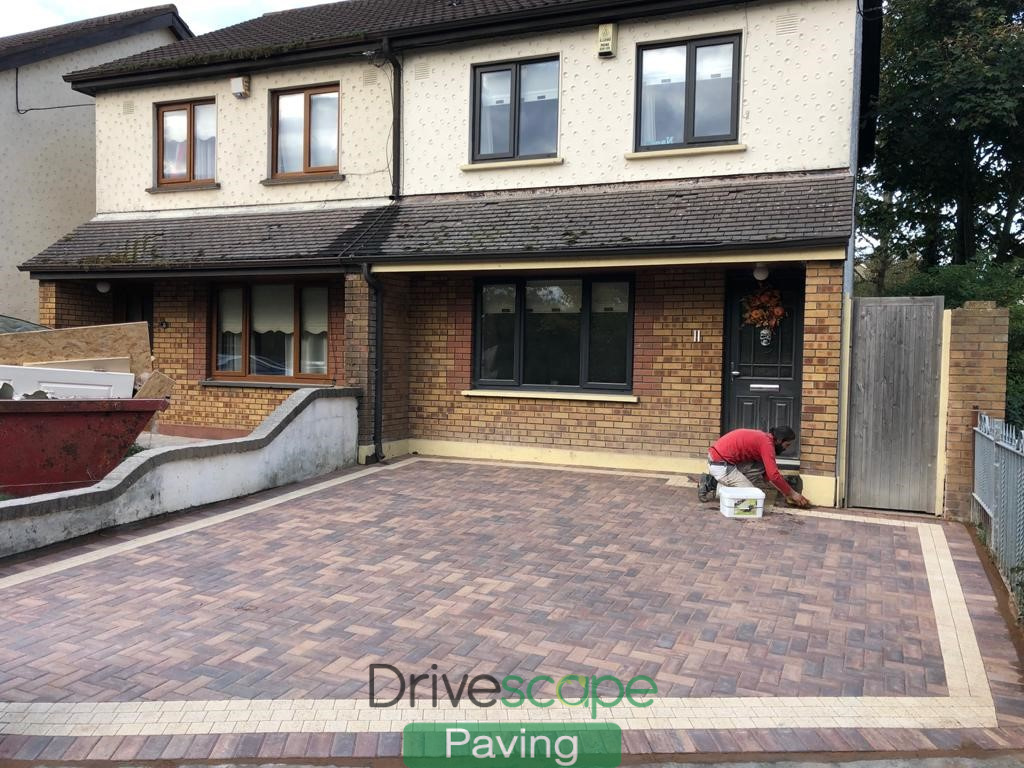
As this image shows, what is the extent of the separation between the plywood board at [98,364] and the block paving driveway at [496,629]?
3.08 meters

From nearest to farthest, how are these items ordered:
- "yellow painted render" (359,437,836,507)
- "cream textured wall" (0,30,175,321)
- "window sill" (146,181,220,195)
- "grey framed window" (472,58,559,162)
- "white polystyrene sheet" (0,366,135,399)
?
"white polystyrene sheet" (0,366,135,399), "yellow painted render" (359,437,836,507), "grey framed window" (472,58,559,162), "window sill" (146,181,220,195), "cream textured wall" (0,30,175,321)

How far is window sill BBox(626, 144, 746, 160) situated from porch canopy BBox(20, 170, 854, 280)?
33 cm

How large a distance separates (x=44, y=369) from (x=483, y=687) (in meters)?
6.66

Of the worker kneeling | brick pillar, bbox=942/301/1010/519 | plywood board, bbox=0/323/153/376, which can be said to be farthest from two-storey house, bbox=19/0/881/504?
plywood board, bbox=0/323/153/376

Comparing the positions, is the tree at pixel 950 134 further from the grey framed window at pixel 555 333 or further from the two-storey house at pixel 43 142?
the two-storey house at pixel 43 142

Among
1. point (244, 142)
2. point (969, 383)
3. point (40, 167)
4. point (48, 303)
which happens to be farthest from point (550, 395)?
point (40, 167)

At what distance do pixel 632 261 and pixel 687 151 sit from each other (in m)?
1.85

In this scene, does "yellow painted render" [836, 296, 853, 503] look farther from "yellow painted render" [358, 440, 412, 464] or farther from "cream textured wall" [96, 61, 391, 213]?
"cream textured wall" [96, 61, 391, 213]

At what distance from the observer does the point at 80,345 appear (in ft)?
32.6

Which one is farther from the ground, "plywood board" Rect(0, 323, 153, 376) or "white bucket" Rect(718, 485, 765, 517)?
"plywood board" Rect(0, 323, 153, 376)

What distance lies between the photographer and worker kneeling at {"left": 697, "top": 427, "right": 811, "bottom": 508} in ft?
26.5

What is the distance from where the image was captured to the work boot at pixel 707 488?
867 centimetres

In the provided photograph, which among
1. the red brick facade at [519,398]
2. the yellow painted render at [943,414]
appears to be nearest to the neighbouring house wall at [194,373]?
the red brick facade at [519,398]

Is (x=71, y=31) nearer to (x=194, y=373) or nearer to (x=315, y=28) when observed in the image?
(x=315, y=28)
